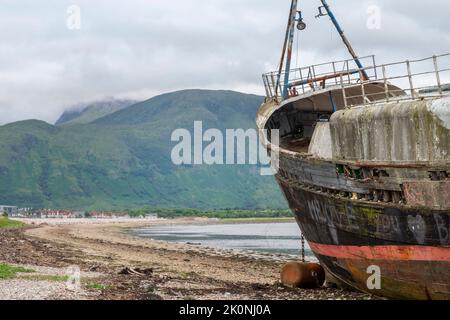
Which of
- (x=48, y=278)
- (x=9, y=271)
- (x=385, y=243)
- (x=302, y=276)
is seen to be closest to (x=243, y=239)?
(x=302, y=276)

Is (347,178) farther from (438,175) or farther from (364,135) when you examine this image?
(438,175)

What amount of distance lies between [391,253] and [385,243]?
0.30 meters

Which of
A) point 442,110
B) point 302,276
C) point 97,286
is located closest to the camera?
point 442,110

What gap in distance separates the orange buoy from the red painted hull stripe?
1217 mm

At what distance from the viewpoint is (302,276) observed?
1909cm

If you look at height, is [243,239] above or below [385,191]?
below

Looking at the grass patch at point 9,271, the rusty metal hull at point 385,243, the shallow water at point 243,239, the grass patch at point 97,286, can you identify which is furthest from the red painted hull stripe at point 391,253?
the shallow water at point 243,239

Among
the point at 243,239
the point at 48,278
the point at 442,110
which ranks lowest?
the point at 243,239

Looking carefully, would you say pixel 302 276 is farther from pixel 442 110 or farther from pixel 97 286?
pixel 442 110

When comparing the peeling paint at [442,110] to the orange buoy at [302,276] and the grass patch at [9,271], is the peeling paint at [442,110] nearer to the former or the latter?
the orange buoy at [302,276]

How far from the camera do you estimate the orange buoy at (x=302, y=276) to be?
62.8 ft

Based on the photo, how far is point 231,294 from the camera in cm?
1712
